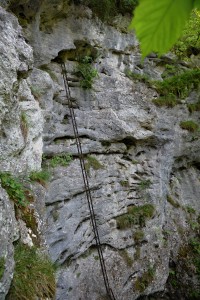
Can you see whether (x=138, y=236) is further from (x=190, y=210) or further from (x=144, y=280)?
(x=190, y=210)

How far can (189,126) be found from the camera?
8469mm

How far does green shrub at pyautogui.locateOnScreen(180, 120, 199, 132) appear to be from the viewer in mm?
8438

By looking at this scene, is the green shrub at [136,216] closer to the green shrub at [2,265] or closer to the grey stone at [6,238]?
the grey stone at [6,238]

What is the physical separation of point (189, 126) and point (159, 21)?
27.9 ft

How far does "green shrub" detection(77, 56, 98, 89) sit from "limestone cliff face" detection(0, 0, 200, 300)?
16 centimetres

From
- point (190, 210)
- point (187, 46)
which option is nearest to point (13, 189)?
point (190, 210)

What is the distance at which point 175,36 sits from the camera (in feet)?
1.24

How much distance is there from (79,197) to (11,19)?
11.8 ft

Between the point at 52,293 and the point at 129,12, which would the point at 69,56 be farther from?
the point at 52,293

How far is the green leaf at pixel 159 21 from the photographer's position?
0.35 metres

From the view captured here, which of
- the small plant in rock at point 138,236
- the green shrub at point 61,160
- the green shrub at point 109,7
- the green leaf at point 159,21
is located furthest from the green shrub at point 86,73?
the green leaf at point 159,21

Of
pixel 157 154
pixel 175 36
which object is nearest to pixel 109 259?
pixel 157 154

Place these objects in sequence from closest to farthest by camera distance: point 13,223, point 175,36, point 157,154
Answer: point 175,36, point 13,223, point 157,154

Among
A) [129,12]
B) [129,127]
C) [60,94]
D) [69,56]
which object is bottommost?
[129,127]
